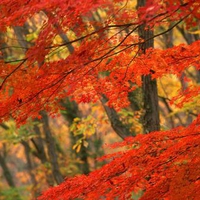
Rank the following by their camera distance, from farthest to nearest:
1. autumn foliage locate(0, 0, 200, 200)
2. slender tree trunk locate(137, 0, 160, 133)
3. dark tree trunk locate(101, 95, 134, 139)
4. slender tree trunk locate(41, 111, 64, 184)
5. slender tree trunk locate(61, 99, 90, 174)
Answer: slender tree trunk locate(61, 99, 90, 174) → slender tree trunk locate(41, 111, 64, 184) → dark tree trunk locate(101, 95, 134, 139) → slender tree trunk locate(137, 0, 160, 133) → autumn foliage locate(0, 0, 200, 200)

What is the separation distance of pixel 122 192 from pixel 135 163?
44 cm

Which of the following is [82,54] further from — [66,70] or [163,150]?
[163,150]

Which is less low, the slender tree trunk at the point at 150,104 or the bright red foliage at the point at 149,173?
the slender tree trunk at the point at 150,104

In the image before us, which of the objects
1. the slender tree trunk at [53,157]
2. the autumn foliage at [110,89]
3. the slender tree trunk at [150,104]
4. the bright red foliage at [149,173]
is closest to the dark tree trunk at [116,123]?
the slender tree trunk at [150,104]

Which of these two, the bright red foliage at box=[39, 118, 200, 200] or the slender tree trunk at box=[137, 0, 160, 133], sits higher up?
the slender tree trunk at box=[137, 0, 160, 133]

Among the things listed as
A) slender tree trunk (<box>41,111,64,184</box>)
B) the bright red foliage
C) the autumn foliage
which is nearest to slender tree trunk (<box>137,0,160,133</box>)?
the autumn foliage

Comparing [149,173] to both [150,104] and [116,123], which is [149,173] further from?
[116,123]

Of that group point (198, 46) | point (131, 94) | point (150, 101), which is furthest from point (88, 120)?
point (198, 46)

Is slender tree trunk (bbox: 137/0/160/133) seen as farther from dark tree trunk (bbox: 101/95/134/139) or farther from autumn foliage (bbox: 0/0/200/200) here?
dark tree trunk (bbox: 101/95/134/139)

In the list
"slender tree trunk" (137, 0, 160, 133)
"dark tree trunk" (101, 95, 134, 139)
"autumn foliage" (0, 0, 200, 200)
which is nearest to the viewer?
"autumn foliage" (0, 0, 200, 200)

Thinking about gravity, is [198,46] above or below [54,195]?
above

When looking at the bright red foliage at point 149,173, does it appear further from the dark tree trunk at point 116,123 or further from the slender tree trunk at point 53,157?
the slender tree trunk at point 53,157

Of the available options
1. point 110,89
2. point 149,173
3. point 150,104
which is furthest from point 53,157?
point 149,173

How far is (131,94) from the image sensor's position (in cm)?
938
